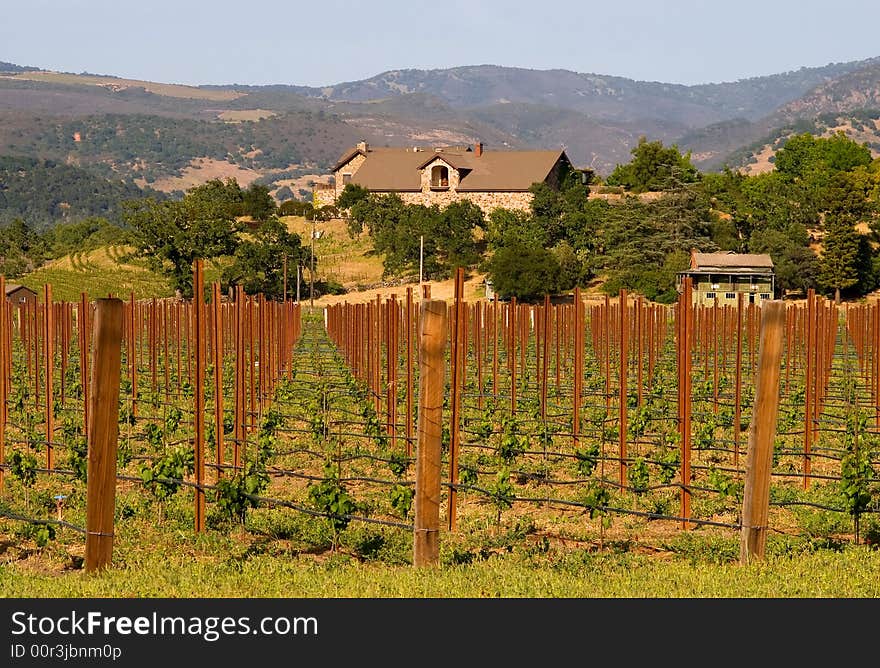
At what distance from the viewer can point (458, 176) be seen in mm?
82375

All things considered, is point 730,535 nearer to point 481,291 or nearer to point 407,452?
point 407,452

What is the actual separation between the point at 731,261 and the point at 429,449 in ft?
165

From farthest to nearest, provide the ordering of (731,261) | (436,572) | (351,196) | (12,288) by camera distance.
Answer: (351,196) → (12,288) → (731,261) → (436,572)

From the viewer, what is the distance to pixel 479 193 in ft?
266

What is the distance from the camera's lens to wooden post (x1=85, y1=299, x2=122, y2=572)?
686 centimetres

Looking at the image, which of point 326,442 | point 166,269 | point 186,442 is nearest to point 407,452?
point 326,442

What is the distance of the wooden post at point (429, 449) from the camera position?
7168mm

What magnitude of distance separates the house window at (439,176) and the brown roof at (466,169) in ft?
2.08

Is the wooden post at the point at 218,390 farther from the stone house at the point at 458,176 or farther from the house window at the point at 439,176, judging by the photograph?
the house window at the point at 439,176

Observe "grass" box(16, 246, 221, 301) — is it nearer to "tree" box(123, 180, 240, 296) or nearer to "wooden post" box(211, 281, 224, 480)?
"tree" box(123, 180, 240, 296)

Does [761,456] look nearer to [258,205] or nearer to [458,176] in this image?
[458,176]

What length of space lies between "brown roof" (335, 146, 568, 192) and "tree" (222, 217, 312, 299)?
22.9 m

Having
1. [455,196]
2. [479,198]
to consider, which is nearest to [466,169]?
[455,196]

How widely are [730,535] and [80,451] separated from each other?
18.4 ft
